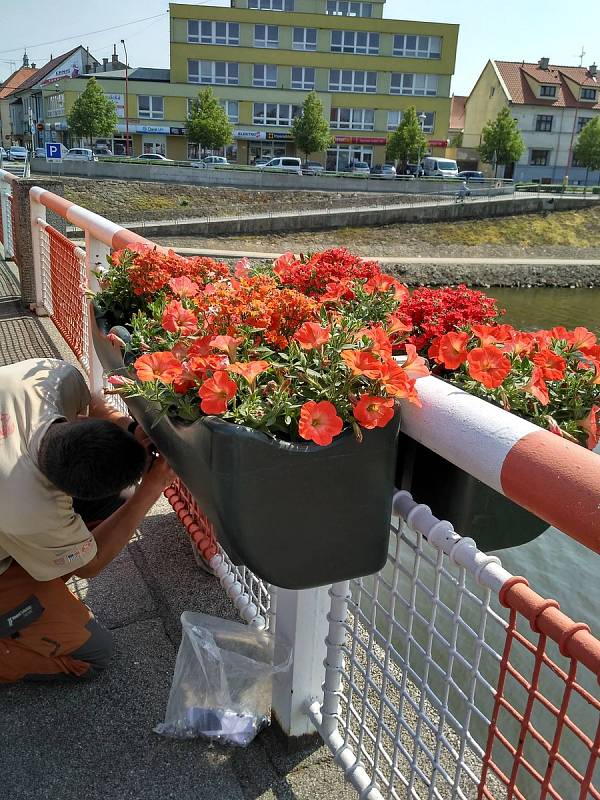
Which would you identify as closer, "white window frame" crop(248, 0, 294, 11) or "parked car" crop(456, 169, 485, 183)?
"parked car" crop(456, 169, 485, 183)

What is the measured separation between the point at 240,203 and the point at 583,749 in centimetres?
4033

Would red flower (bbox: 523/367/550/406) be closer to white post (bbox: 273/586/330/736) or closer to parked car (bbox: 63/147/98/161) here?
white post (bbox: 273/586/330/736)

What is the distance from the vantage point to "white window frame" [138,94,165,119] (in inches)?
2274

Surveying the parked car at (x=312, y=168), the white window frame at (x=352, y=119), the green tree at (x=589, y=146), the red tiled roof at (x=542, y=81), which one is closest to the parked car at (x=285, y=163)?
the parked car at (x=312, y=168)

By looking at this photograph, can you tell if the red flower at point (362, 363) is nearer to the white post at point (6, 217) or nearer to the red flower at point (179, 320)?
the red flower at point (179, 320)

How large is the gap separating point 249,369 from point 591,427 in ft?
2.33

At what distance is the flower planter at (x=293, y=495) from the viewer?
1.45 metres

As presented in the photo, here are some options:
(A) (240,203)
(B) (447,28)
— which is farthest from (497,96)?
(A) (240,203)

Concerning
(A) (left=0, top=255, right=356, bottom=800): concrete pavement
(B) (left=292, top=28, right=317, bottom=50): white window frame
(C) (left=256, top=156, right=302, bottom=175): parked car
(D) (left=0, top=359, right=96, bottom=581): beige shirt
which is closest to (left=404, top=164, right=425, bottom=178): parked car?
(C) (left=256, top=156, right=302, bottom=175): parked car

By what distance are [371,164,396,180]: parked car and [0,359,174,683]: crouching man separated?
158 ft

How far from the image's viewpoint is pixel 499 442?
1358 millimetres

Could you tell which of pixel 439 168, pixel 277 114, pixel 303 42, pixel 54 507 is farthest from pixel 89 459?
pixel 303 42

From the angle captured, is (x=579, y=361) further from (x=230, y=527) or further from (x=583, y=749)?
(x=583, y=749)

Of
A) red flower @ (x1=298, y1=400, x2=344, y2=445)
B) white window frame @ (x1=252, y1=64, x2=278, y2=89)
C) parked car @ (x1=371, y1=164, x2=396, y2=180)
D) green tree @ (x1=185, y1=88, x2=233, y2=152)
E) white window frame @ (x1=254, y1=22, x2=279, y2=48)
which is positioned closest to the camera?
red flower @ (x1=298, y1=400, x2=344, y2=445)
